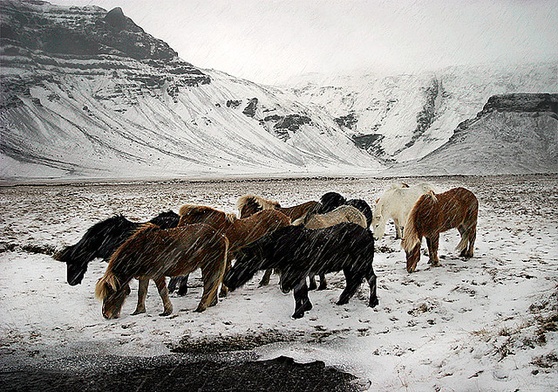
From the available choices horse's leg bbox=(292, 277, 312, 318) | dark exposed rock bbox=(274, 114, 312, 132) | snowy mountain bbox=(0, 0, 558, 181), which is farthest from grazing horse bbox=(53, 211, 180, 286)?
dark exposed rock bbox=(274, 114, 312, 132)

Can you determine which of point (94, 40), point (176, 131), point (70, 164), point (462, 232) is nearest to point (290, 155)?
point (176, 131)

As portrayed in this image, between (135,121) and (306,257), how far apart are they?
506ft

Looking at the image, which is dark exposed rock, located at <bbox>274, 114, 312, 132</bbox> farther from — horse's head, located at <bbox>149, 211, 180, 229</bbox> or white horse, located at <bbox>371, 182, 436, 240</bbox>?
horse's head, located at <bbox>149, 211, 180, 229</bbox>

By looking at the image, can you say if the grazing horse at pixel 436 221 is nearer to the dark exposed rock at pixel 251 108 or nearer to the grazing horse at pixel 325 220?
Answer: the grazing horse at pixel 325 220

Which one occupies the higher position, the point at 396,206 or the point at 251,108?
the point at 251,108

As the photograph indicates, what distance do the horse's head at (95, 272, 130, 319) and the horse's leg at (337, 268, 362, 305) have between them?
12.6 feet

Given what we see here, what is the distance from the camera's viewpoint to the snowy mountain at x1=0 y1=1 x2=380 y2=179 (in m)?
117

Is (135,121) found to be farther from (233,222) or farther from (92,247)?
(233,222)

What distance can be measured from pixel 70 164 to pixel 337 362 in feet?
384

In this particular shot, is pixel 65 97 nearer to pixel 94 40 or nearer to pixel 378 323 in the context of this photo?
pixel 94 40

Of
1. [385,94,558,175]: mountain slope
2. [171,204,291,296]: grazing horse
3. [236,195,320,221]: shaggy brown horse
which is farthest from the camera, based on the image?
[385,94,558,175]: mountain slope

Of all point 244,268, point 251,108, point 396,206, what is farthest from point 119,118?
point 244,268

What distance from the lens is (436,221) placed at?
31.8 ft

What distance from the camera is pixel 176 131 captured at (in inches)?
5930
